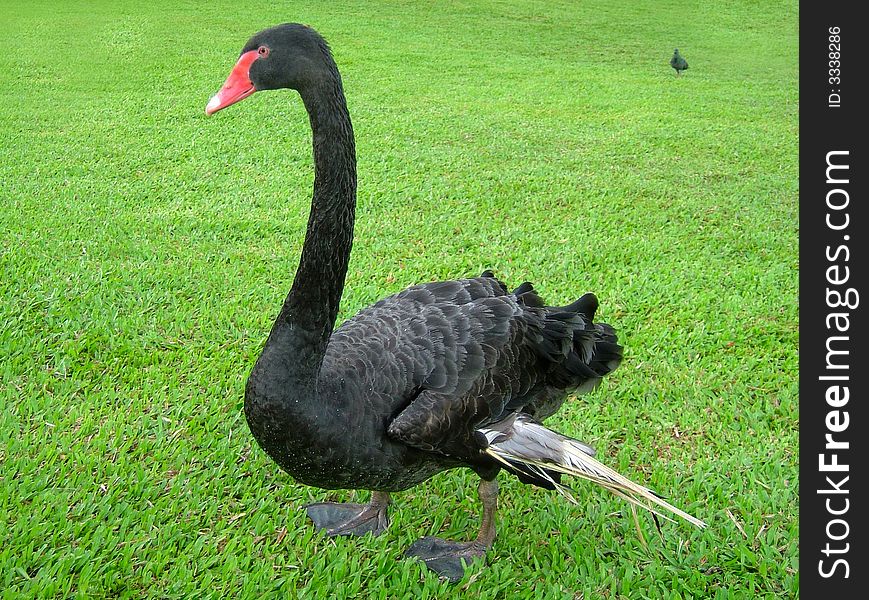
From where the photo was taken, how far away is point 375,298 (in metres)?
4.26

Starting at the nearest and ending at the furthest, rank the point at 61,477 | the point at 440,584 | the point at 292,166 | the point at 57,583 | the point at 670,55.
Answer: the point at 57,583 < the point at 440,584 < the point at 61,477 < the point at 292,166 < the point at 670,55

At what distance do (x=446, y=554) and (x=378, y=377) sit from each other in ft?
2.34

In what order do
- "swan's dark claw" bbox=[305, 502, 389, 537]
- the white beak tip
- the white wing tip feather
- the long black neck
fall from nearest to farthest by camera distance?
the white beak tip → the long black neck → the white wing tip feather → "swan's dark claw" bbox=[305, 502, 389, 537]

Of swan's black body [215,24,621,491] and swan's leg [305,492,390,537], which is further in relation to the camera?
swan's leg [305,492,390,537]

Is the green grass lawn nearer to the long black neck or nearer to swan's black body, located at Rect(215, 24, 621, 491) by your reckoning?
swan's black body, located at Rect(215, 24, 621, 491)

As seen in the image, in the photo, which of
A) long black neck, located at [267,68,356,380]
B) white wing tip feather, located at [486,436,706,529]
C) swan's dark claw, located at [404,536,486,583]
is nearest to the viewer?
long black neck, located at [267,68,356,380]

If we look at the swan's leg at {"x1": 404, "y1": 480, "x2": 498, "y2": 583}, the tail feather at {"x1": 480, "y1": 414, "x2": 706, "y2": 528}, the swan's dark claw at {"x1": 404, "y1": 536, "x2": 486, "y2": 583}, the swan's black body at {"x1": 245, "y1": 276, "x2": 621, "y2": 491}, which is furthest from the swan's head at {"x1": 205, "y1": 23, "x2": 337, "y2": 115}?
the swan's dark claw at {"x1": 404, "y1": 536, "x2": 486, "y2": 583}

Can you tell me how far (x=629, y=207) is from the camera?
5902 mm

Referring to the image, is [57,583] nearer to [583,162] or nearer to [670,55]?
[583,162]

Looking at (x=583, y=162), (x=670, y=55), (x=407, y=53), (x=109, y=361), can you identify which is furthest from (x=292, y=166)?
(x=670, y=55)

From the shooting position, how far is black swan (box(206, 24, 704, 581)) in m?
2.05

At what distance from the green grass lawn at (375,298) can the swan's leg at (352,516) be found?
0.06 meters

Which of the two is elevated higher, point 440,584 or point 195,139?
point 195,139

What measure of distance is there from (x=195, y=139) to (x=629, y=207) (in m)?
4.23
